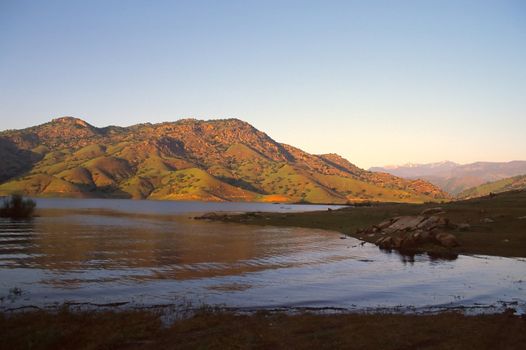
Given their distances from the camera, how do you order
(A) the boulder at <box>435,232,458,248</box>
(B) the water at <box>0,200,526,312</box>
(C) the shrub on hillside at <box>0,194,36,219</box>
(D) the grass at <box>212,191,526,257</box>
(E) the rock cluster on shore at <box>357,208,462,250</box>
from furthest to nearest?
(C) the shrub on hillside at <box>0,194,36,219</box>
(E) the rock cluster on shore at <box>357,208,462,250</box>
(A) the boulder at <box>435,232,458,248</box>
(D) the grass at <box>212,191,526,257</box>
(B) the water at <box>0,200,526,312</box>

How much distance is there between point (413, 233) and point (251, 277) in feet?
104

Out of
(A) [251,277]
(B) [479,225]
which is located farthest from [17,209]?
(B) [479,225]

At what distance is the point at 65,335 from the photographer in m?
19.2

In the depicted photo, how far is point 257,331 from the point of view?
67.2 ft

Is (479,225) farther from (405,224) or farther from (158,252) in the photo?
(158,252)

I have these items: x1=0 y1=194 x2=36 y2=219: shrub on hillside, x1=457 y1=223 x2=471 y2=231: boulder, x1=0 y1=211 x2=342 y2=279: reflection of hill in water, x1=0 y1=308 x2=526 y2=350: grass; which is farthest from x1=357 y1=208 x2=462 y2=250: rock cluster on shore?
x1=0 y1=194 x2=36 y2=219: shrub on hillside

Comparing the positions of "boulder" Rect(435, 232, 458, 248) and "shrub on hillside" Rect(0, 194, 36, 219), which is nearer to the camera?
"boulder" Rect(435, 232, 458, 248)

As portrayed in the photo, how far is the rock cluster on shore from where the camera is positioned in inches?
2261

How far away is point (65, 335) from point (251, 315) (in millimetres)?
10048

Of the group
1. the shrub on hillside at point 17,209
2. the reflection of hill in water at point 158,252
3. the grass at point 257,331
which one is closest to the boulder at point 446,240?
the reflection of hill in water at point 158,252

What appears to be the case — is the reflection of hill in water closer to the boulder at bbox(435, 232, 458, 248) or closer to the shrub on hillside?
the boulder at bbox(435, 232, 458, 248)

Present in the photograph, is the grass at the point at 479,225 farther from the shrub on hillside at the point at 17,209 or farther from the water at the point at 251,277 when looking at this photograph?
the shrub on hillside at the point at 17,209

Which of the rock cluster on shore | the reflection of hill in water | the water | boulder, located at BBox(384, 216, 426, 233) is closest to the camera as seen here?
the water

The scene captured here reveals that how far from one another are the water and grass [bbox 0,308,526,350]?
422cm
